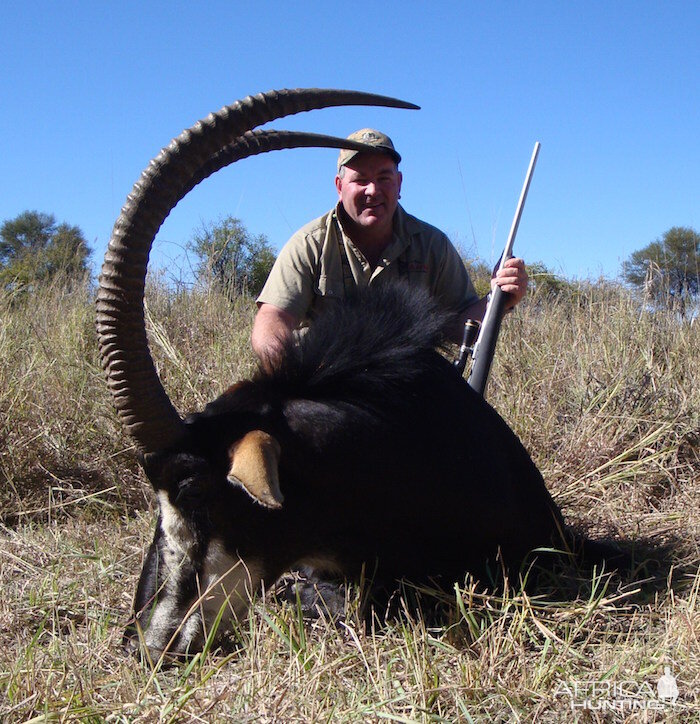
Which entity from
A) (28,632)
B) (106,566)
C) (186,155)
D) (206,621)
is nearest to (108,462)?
(106,566)

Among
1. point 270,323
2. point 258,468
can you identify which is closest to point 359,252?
point 270,323

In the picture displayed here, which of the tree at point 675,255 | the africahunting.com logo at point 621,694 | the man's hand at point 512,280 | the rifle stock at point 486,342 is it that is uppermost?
the tree at point 675,255

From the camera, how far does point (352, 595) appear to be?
2.68 meters

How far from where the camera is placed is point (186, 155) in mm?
2320

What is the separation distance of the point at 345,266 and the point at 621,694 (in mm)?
2745

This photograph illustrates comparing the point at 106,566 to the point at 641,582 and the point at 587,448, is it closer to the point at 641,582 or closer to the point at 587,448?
the point at 641,582

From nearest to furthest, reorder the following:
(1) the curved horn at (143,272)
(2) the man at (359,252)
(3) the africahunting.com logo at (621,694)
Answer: (3) the africahunting.com logo at (621,694), (1) the curved horn at (143,272), (2) the man at (359,252)

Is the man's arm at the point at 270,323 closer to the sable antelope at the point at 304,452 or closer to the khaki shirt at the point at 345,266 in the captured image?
the khaki shirt at the point at 345,266

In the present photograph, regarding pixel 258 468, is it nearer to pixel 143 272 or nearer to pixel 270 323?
pixel 143 272

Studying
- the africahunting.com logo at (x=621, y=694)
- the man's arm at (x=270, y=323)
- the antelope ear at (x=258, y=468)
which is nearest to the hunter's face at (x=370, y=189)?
the man's arm at (x=270, y=323)

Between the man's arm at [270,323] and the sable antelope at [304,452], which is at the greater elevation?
the man's arm at [270,323]

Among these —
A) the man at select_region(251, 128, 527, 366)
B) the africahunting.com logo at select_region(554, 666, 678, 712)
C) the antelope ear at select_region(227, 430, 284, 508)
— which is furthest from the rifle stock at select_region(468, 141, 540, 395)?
the africahunting.com logo at select_region(554, 666, 678, 712)

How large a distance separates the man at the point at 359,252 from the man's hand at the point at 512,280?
0.02m

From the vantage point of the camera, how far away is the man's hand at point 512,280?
3824 mm
